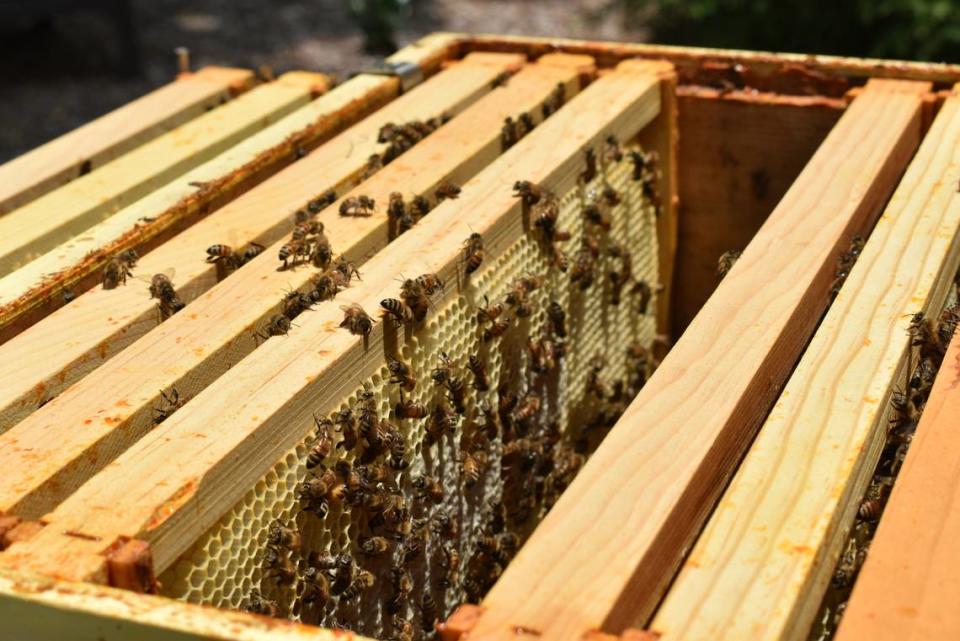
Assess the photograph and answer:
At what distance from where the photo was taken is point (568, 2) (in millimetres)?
17406

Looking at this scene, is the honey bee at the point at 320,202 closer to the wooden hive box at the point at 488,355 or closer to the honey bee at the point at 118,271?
the wooden hive box at the point at 488,355

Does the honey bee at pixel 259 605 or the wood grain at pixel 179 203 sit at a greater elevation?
the wood grain at pixel 179 203

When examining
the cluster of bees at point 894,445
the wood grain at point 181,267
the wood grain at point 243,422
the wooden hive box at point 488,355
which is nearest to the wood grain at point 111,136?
the wooden hive box at point 488,355

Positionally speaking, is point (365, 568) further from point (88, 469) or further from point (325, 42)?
point (325, 42)

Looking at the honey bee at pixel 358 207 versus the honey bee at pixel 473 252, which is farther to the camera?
the honey bee at pixel 358 207

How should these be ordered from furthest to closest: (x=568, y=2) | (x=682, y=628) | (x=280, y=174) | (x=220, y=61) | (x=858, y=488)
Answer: (x=568, y=2)
(x=220, y=61)
(x=280, y=174)
(x=858, y=488)
(x=682, y=628)

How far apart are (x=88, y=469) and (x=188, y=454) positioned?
248 mm

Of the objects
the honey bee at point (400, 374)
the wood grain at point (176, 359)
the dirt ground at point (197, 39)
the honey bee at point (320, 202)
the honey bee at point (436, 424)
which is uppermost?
the honey bee at point (320, 202)

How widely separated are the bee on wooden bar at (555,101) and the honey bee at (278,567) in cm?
243

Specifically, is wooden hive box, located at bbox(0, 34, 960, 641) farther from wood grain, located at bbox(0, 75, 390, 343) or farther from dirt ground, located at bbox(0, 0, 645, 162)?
dirt ground, located at bbox(0, 0, 645, 162)

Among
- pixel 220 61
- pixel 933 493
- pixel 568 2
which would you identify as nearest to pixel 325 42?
pixel 220 61

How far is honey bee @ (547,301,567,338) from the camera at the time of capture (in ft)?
14.0

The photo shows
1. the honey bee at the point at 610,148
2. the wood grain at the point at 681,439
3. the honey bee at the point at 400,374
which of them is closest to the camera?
the wood grain at the point at 681,439

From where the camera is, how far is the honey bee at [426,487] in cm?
345
